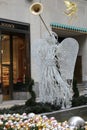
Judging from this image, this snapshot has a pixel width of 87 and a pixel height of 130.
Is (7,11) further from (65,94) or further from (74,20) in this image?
(65,94)

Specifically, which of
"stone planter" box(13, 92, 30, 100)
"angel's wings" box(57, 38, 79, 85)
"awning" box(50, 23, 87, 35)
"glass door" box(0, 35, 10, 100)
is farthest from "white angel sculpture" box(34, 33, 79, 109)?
"awning" box(50, 23, 87, 35)

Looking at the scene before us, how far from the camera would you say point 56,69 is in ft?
42.3

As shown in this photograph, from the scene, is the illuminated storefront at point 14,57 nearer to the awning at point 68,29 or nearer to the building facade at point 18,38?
the building facade at point 18,38

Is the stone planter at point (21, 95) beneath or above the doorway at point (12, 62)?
beneath

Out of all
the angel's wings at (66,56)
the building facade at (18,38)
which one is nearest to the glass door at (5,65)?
the building facade at (18,38)

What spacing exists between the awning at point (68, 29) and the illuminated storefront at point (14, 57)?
2.59 meters

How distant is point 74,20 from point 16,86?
7.00m

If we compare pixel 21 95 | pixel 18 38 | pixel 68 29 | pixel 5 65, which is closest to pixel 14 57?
pixel 5 65

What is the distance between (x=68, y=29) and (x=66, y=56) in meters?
12.5

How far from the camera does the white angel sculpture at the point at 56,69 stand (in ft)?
41.4

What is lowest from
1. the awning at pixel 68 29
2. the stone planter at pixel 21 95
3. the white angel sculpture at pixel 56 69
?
the stone planter at pixel 21 95

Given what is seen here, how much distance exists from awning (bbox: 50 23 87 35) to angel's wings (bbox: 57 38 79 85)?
10940mm

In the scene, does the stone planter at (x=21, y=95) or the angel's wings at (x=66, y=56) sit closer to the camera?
the angel's wings at (x=66, y=56)

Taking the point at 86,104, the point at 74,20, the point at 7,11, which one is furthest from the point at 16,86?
the point at 86,104
